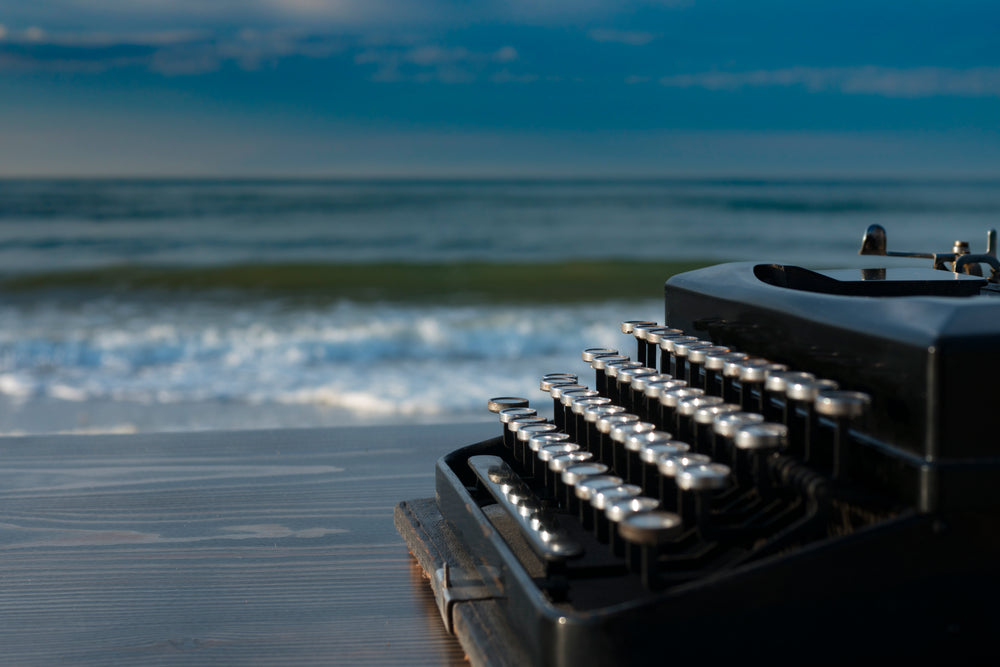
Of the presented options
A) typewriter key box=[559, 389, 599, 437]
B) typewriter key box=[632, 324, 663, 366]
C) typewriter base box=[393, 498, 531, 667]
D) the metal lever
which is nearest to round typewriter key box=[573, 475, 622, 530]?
typewriter base box=[393, 498, 531, 667]

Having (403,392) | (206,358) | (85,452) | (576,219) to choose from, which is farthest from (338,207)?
(85,452)

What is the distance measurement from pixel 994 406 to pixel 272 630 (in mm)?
594

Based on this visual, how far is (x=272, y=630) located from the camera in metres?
0.79

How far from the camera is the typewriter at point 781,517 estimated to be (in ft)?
1.74

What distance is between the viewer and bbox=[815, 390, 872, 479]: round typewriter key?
0.57 meters

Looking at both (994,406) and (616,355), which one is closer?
(994,406)

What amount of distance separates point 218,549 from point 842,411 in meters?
0.72

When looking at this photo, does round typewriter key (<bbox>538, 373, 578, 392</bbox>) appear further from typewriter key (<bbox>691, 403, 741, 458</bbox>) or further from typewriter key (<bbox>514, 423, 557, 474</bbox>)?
typewriter key (<bbox>691, 403, 741, 458</bbox>)

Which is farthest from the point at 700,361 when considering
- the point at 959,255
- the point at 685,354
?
the point at 959,255

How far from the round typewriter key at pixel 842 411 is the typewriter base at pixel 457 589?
25cm

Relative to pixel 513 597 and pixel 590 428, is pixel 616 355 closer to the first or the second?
pixel 590 428

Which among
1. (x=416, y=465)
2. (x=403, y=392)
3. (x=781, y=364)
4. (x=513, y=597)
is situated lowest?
(x=403, y=392)

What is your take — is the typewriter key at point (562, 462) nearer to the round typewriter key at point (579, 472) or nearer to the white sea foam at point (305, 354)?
the round typewriter key at point (579, 472)

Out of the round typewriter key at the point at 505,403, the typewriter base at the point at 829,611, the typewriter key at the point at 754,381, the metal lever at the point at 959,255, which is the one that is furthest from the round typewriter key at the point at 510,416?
the metal lever at the point at 959,255
